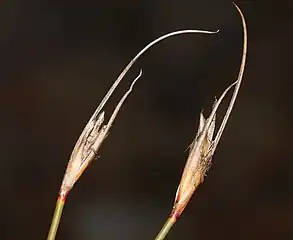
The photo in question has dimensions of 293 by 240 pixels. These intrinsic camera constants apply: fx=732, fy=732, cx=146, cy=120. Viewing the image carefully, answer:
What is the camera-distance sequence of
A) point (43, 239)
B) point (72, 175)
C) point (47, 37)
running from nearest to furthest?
1. point (72, 175)
2. point (43, 239)
3. point (47, 37)

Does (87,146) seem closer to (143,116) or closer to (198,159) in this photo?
(198,159)

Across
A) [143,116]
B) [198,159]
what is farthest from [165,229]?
[143,116]

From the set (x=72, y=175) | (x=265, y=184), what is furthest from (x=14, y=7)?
(x=72, y=175)

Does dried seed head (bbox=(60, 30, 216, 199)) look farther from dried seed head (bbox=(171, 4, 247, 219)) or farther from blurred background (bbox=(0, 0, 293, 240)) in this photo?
blurred background (bbox=(0, 0, 293, 240))

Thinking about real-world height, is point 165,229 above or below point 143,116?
above

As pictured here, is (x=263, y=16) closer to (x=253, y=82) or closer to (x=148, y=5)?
(x=253, y=82)

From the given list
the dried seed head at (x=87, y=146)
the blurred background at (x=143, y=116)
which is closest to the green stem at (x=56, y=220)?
the dried seed head at (x=87, y=146)

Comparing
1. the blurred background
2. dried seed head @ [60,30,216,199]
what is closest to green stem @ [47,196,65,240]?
dried seed head @ [60,30,216,199]

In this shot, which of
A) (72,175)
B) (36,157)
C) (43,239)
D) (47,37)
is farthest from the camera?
(47,37)

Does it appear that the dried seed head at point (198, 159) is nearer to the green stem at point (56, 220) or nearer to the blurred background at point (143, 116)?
the green stem at point (56, 220)
